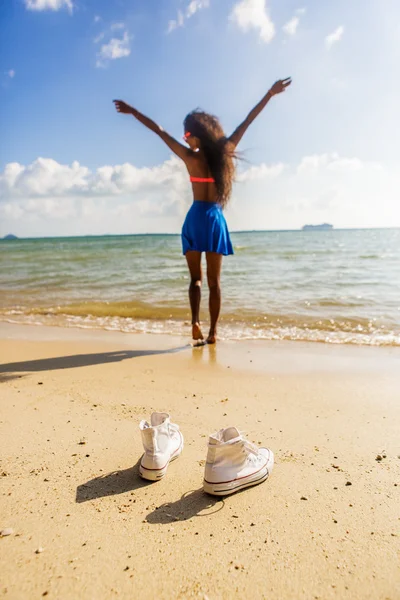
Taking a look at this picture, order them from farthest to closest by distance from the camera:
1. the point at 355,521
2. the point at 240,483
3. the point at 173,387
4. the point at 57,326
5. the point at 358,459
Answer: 1. the point at 57,326
2. the point at 173,387
3. the point at 358,459
4. the point at 240,483
5. the point at 355,521

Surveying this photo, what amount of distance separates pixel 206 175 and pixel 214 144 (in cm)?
31

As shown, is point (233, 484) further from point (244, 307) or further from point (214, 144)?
point (244, 307)

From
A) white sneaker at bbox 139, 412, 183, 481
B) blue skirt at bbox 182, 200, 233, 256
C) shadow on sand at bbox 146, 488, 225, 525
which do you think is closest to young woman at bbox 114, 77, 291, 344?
blue skirt at bbox 182, 200, 233, 256

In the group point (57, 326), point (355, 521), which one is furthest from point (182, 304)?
point (355, 521)

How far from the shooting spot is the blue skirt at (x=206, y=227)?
450cm

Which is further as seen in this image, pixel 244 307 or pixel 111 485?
pixel 244 307

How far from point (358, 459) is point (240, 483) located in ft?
2.21

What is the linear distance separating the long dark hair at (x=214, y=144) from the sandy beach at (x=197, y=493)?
2.08 m

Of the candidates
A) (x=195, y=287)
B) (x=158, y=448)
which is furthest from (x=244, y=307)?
(x=158, y=448)

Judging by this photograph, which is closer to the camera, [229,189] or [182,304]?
[229,189]

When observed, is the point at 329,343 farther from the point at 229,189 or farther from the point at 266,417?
the point at 266,417

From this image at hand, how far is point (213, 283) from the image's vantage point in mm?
4770

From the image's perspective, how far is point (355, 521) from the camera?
1.66 m

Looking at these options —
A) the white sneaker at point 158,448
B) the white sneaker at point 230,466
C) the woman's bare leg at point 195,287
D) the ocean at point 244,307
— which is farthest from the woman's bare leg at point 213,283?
the white sneaker at point 230,466
